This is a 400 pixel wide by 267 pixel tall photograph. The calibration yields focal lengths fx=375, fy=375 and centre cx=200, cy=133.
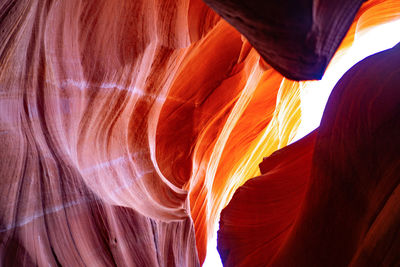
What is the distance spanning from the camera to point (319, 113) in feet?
9.09

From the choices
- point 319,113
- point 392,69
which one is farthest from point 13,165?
point 319,113

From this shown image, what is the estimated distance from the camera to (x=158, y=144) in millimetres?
1988

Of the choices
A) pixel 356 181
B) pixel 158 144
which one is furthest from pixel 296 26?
pixel 158 144

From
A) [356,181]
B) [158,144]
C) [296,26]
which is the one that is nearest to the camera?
[296,26]

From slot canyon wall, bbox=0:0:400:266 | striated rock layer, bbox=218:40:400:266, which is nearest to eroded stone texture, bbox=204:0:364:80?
slot canyon wall, bbox=0:0:400:266

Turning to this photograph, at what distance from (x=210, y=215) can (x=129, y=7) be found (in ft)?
4.71

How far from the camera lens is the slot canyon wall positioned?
3.50ft

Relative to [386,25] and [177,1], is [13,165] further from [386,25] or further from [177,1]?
[386,25]

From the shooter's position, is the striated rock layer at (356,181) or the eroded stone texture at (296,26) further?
the striated rock layer at (356,181)

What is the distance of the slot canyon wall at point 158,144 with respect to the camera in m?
1.07

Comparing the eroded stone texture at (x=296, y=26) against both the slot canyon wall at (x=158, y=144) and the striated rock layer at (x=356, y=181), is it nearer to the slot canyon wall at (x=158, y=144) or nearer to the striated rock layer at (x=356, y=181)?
the slot canyon wall at (x=158, y=144)

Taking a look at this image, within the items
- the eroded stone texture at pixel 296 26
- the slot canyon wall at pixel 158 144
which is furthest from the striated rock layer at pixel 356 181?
the eroded stone texture at pixel 296 26

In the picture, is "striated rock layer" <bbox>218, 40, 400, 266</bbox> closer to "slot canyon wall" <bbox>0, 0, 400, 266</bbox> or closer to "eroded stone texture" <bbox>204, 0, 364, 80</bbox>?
"slot canyon wall" <bbox>0, 0, 400, 266</bbox>

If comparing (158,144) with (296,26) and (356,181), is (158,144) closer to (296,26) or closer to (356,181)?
(356,181)
